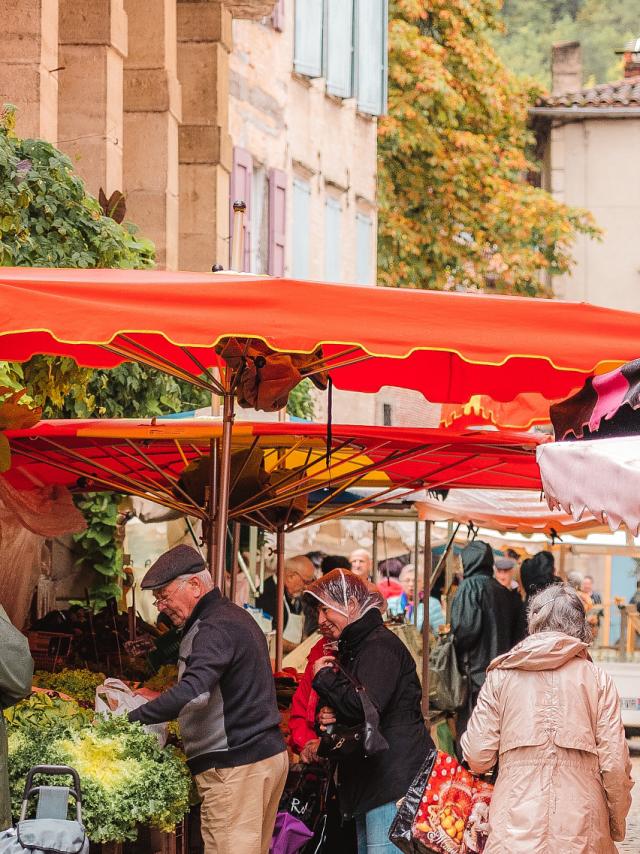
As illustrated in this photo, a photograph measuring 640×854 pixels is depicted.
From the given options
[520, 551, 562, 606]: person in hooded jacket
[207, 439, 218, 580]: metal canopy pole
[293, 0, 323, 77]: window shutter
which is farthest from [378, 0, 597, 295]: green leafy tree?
[207, 439, 218, 580]: metal canopy pole

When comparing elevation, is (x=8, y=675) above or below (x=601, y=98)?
below

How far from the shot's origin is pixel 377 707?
7227mm

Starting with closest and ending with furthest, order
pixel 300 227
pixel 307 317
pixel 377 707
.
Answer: pixel 307 317, pixel 377 707, pixel 300 227

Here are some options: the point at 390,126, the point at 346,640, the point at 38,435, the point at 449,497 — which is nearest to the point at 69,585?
the point at 449,497

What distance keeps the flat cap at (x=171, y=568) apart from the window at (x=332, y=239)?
65.3 feet

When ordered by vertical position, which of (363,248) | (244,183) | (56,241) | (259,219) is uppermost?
(244,183)

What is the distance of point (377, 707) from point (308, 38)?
746 inches

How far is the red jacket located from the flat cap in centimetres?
117

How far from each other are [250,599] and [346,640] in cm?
1152

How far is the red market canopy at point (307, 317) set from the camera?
589cm

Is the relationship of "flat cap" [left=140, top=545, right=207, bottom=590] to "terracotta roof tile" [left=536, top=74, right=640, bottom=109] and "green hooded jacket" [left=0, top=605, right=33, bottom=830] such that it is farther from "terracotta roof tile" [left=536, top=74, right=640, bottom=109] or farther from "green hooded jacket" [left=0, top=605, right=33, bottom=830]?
"terracotta roof tile" [left=536, top=74, right=640, bottom=109]

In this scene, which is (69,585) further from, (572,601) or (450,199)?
(450,199)

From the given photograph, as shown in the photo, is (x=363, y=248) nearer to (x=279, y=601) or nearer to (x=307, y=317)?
(x=279, y=601)

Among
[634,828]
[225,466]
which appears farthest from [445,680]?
[225,466]
